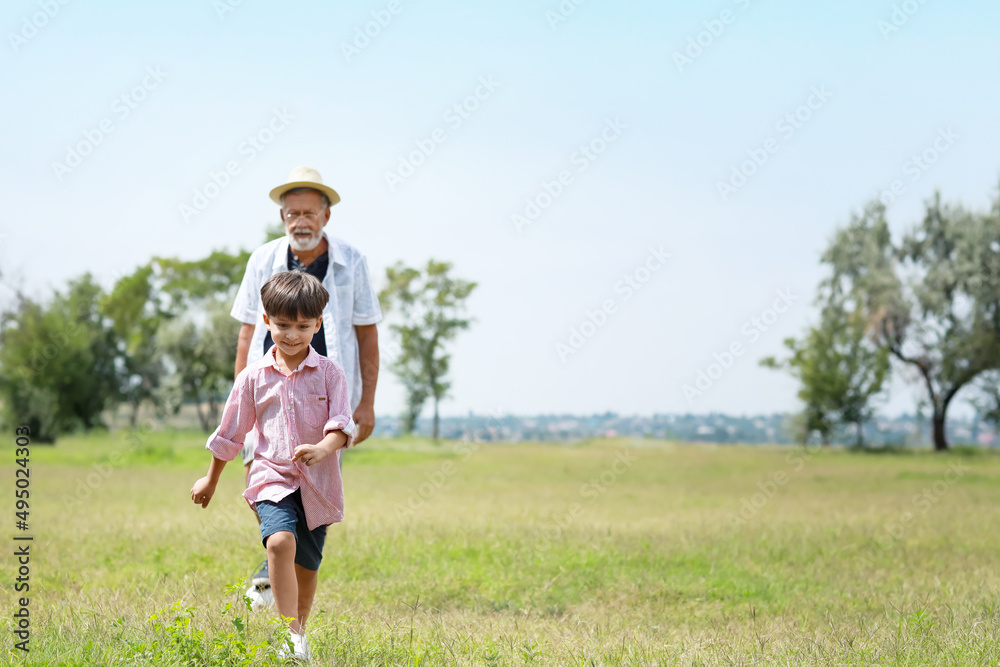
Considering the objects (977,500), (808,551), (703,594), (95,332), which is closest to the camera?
(703,594)

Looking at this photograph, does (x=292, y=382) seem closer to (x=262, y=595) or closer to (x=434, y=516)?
(x=262, y=595)

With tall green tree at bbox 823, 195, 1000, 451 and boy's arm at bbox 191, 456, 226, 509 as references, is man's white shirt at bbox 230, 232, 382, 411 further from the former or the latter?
tall green tree at bbox 823, 195, 1000, 451

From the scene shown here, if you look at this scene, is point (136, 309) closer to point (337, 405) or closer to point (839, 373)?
point (839, 373)

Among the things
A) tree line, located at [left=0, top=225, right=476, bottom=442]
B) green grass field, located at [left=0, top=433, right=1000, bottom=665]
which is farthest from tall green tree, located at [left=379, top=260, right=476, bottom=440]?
green grass field, located at [left=0, top=433, right=1000, bottom=665]

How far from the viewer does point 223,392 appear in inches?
1726

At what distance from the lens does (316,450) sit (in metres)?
3.93

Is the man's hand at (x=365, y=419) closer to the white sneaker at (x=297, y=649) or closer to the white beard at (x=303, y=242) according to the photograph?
the white beard at (x=303, y=242)

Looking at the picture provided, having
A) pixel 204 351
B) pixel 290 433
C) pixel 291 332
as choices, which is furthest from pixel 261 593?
pixel 204 351

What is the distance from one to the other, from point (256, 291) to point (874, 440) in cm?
4375

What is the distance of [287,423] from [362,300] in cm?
175

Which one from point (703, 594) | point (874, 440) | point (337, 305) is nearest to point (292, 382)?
point (337, 305)

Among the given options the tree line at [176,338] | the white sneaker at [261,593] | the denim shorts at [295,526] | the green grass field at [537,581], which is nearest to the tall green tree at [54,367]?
the tree line at [176,338]

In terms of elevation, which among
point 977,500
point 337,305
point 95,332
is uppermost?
point 95,332

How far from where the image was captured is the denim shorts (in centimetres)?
399
